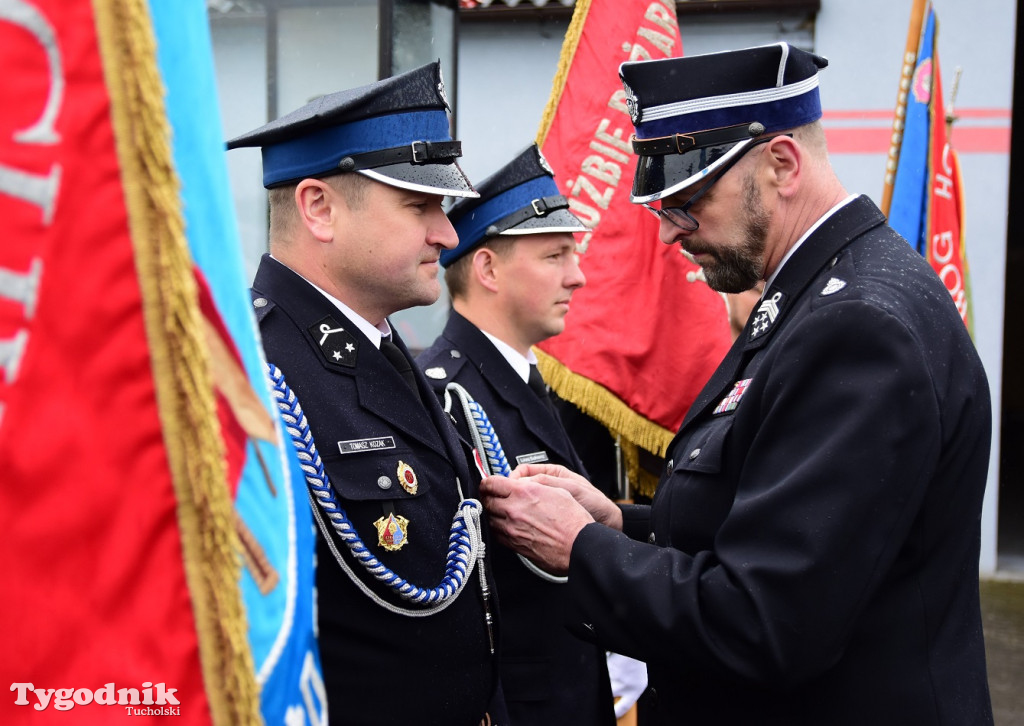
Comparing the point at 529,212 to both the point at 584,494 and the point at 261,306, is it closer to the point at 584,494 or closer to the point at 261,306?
the point at 584,494

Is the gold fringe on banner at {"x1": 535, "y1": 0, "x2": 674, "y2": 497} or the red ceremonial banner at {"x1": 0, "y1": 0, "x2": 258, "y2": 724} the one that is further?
the gold fringe on banner at {"x1": 535, "y1": 0, "x2": 674, "y2": 497}

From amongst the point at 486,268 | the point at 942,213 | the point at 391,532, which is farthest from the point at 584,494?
the point at 942,213

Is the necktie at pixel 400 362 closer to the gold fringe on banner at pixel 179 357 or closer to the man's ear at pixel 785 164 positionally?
the man's ear at pixel 785 164

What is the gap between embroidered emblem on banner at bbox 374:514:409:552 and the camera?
1774mm

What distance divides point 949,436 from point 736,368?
1.42 feet

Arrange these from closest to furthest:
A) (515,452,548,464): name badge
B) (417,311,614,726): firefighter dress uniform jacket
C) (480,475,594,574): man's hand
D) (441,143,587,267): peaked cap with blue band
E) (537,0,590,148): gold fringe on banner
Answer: (480,475,594,574): man's hand
(417,311,614,726): firefighter dress uniform jacket
(515,452,548,464): name badge
(441,143,587,267): peaked cap with blue band
(537,0,590,148): gold fringe on banner

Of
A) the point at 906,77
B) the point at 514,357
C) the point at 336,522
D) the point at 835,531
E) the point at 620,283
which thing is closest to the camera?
the point at 835,531

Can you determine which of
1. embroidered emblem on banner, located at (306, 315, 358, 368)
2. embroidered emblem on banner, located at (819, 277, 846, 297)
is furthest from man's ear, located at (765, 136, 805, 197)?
embroidered emblem on banner, located at (306, 315, 358, 368)

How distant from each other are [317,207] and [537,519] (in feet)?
2.51

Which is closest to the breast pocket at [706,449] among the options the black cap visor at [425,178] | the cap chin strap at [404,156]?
the black cap visor at [425,178]

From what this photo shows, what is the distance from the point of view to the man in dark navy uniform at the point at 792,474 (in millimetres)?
1560

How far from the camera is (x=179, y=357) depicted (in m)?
0.83

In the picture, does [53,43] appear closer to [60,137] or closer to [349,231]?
[60,137]

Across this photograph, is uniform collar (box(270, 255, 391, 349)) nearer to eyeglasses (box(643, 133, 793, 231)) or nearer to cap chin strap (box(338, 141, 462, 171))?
cap chin strap (box(338, 141, 462, 171))
